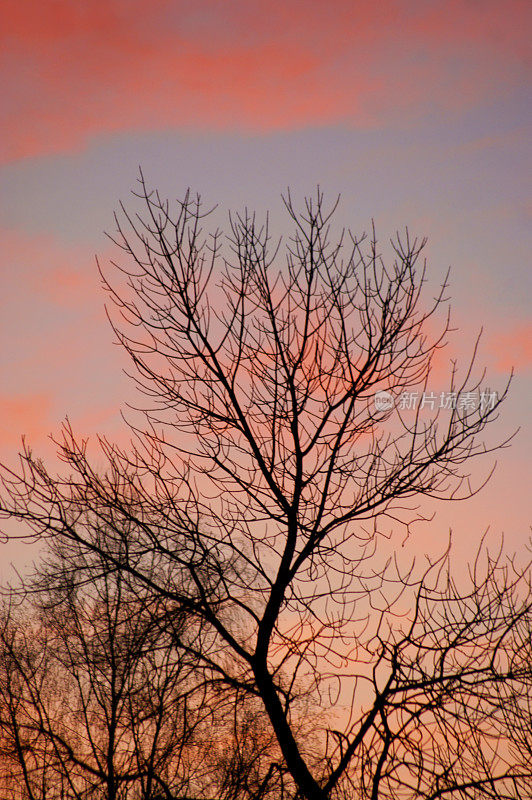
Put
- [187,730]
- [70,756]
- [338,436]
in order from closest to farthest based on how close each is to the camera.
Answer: [187,730], [338,436], [70,756]

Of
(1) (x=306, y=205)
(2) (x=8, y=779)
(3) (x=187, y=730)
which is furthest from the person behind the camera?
(2) (x=8, y=779)

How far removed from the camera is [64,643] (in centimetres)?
1681

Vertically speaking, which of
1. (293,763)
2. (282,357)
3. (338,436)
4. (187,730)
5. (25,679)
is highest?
(25,679)

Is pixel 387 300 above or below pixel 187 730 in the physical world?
above

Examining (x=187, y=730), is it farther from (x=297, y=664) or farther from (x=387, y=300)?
(x=387, y=300)

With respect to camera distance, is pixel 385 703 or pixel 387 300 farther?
pixel 387 300

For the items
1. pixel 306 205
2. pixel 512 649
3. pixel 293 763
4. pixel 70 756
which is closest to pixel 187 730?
pixel 293 763

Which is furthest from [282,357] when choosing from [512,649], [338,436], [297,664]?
[512,649]

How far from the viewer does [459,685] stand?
18.8 ft

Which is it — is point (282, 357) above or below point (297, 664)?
above

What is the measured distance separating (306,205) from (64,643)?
42.4 feet

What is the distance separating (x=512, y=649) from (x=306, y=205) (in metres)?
4.08

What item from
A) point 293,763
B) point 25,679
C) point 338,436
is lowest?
point 293,763

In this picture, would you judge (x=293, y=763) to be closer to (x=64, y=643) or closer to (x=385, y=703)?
(x=385, y=703)
